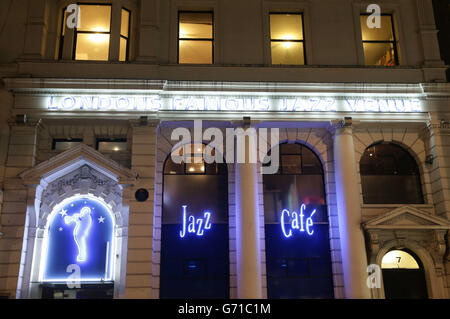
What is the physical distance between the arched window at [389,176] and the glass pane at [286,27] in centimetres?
570

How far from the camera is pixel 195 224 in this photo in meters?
16.6

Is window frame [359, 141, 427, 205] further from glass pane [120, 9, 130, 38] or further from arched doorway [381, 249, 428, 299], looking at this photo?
glass pane [120, 9, 130, 38]

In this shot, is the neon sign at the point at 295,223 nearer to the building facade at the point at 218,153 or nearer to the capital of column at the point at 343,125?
the building facade at the point at 218,153

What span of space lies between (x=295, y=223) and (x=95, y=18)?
1150 centimetres

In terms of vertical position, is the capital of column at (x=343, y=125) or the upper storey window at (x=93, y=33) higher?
the upper storey window at (x=93, y=33)

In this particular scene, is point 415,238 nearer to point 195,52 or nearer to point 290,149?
point 290,149

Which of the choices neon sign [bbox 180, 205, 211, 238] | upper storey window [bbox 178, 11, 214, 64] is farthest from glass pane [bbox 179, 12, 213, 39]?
neon sign [bbox 180, 205, 211, 238]

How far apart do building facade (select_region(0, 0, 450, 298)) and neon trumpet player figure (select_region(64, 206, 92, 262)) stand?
0.04 m

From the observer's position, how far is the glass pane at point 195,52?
18047 millimetres

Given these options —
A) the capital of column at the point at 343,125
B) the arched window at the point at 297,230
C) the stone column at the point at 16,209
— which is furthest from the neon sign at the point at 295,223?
the stone column at the point at 16,209

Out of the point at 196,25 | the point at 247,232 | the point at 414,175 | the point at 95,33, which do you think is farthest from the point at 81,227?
the point at 414,175

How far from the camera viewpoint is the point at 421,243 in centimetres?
1650

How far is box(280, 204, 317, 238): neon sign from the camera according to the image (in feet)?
55.1

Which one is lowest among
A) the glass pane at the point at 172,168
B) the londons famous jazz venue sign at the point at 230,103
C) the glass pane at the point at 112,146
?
the glass pane at the point at 172,168
